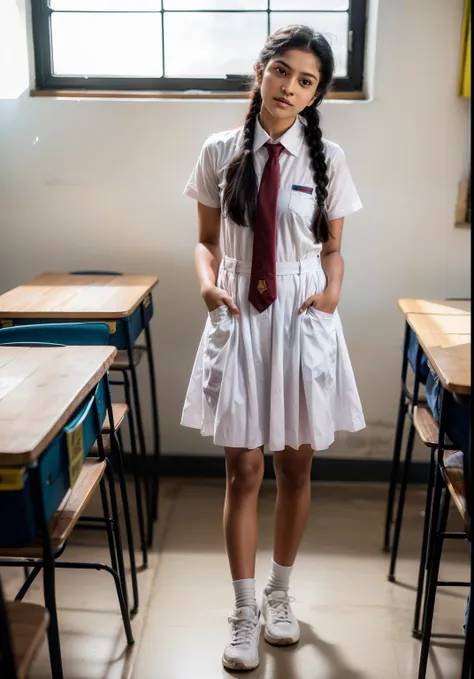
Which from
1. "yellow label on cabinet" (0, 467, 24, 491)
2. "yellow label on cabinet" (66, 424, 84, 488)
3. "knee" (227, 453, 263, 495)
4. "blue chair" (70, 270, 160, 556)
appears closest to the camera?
"yellow label on cabinet" (0, 467, 24, 491)

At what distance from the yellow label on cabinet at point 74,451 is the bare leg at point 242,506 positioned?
511 mm

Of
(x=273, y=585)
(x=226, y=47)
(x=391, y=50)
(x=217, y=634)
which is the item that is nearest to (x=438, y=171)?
(x=391, y=50)

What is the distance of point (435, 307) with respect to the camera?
2.38 metres

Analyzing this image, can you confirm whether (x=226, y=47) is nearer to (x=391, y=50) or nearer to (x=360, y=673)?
(x=391, y=50)

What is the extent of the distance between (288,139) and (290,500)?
987mm

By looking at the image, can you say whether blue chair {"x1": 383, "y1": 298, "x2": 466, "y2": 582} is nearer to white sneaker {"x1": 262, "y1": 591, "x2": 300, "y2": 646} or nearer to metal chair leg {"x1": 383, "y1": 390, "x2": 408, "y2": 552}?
metal chair leg {"x1": 383, "y1": 390, "x2": 408, "y2": 552}

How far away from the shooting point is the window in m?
2.83

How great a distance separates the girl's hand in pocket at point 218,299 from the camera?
1888mm

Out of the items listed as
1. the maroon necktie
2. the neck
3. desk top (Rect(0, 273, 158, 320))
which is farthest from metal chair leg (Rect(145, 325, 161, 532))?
the neck

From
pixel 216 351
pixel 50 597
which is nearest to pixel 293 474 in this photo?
pixel 216 351

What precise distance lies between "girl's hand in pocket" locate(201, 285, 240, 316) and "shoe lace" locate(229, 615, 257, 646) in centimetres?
83

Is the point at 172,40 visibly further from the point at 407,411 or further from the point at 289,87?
the point at 407,411

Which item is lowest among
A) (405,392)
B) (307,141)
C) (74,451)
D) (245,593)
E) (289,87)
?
(245,593)

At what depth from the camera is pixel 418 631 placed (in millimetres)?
2104
